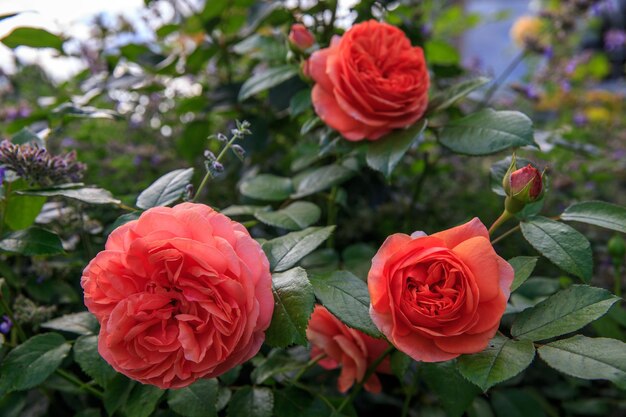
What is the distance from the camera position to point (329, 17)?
993 millimetres

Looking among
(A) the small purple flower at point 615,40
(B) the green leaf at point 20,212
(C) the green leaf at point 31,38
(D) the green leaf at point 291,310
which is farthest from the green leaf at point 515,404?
(A) the small purple flower at point 615,40

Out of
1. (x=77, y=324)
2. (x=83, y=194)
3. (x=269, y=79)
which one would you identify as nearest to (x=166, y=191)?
(x=83, y=194)

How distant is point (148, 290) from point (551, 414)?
0.67 m

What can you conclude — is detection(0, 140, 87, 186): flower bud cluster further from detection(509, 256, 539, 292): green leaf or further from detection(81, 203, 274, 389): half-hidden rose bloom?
detection(509, 256, 539, 292): green leaf

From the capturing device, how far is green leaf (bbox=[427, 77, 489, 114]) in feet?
2.41

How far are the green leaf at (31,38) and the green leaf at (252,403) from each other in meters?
0.62

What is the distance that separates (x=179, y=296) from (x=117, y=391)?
0.22 m

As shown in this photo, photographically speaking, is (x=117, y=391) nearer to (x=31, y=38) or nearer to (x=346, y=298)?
(x=346, y=298)

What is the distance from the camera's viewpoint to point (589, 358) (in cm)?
46

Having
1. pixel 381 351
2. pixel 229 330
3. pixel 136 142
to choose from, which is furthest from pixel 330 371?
pixel 136 142

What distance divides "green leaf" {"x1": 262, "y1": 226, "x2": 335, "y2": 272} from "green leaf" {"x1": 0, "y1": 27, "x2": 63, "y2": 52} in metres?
0.55

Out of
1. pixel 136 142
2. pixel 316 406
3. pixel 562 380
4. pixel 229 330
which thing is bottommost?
pixel 562 380

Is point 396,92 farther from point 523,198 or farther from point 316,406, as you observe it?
point 316,406

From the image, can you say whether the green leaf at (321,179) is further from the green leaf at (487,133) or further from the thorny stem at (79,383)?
the thorny stem at (79,383)
